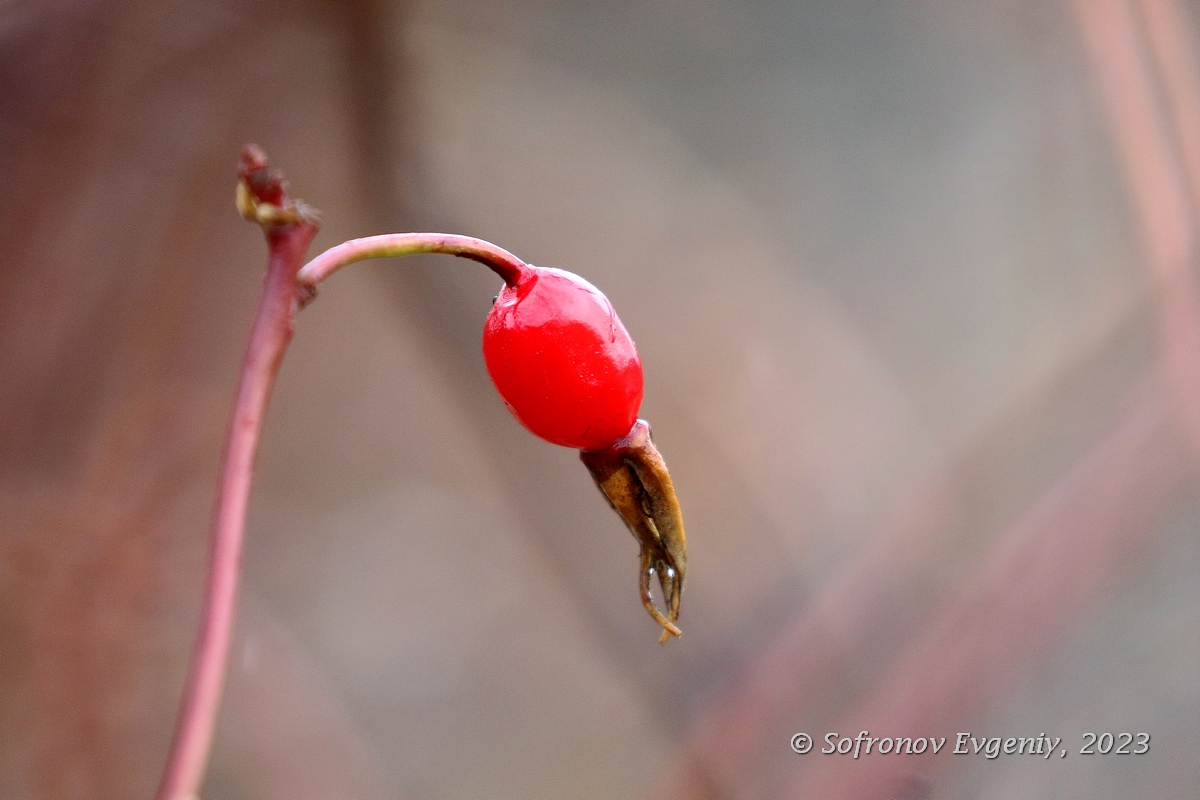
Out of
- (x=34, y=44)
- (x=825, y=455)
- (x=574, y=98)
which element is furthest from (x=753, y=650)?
(x=34, y=44)

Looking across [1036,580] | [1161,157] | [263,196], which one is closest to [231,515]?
[263,196]

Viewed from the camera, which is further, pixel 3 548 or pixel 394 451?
pixel 394 451

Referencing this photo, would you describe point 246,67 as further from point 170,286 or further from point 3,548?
point 3,548

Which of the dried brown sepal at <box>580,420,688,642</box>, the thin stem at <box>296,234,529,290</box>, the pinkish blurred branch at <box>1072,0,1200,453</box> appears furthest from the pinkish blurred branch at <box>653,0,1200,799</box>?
the thin stem at <box>296,234,529,290</box>

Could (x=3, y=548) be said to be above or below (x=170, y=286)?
below

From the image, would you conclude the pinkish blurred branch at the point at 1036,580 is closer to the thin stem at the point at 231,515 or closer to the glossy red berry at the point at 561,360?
the glossy red berry at the point at 561,360

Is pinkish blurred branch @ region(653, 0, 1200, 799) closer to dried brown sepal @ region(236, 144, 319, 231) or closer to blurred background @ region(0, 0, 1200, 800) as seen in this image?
blurred background @ region(0, 0, 1200, 800)
